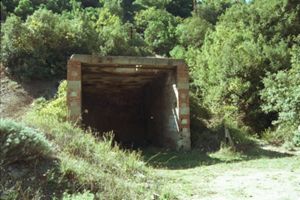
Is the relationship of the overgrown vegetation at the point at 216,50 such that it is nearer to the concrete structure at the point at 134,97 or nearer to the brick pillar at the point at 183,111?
the brick pillar at the point at 183,111

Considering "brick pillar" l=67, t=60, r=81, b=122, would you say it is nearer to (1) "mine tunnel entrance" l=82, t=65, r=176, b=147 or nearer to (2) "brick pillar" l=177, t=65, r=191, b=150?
(1) "mine tunnel entrance" l=82, t=65, r=176, b=147

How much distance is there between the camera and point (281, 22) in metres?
18.5

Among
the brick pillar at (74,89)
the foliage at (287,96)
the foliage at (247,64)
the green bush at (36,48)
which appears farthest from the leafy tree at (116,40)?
the brick pillar at (74,89)

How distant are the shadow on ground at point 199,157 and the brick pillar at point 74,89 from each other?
2.28 metres

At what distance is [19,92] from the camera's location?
2119cm

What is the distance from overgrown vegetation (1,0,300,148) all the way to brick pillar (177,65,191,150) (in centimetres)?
88

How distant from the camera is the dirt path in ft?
22.4

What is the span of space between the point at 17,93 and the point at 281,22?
41.5 ft

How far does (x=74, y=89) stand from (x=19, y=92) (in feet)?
32.9

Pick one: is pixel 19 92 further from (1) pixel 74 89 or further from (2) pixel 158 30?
(2) pixel 158 30

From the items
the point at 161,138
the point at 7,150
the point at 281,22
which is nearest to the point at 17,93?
the point at 161,138

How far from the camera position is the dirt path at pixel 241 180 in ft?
22.4

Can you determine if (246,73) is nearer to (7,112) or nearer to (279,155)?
(279,155)

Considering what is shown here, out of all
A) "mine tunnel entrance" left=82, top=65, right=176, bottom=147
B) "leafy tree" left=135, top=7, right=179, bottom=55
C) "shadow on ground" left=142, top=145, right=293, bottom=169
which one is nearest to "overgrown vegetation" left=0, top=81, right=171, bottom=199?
"shadow on ground" left=142, top=145, right=293, bottom=169
